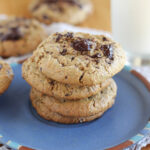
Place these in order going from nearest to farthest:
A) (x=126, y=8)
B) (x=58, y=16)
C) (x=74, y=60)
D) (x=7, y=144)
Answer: (x=7, y=144) < (x=74, y=60) < (x=126, y=8) < (x=58, y=16)

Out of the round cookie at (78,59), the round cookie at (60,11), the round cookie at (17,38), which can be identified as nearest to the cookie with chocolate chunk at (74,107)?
the round cookie at (78,59)

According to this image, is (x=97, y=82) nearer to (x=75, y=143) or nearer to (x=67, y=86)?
(x=67, y=86)

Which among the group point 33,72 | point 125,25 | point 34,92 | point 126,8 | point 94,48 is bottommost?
point 34,92

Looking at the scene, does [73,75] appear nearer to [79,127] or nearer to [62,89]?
[62,89]

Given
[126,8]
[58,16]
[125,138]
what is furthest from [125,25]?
[125,138]

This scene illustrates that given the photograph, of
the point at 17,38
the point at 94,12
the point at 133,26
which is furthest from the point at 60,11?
the point at 133,26

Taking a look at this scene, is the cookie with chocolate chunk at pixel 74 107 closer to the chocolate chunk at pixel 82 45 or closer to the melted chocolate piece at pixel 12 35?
the chocolate chunk at pixel 82 45

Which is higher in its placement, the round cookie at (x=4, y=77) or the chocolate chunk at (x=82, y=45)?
the chocolate chunk at (x=82, y=45)
